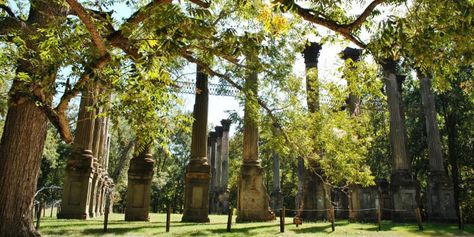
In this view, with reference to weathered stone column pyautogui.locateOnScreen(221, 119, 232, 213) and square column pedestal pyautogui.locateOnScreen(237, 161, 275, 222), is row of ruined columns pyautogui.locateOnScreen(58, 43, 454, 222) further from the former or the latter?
weathered stone column pyautogui.locateOnScreen(221, 119, 232, 213)

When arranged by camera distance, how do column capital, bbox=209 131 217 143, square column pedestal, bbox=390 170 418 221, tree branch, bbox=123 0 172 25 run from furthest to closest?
1. column capital, bbox=209 131 217 143
2. square column pedestal, bbox=390 170 418 221
3. tree branch, bbox=123 0 172 25

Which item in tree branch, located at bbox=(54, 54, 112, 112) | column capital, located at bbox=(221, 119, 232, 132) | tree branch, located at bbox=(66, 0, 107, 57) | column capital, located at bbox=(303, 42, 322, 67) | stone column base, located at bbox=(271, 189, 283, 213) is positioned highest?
column capital, located at bbox=(303, 42, 322, 67)

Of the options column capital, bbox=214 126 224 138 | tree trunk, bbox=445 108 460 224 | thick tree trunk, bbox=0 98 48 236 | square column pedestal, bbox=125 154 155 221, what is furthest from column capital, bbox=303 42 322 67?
column capital, bbox=214 126 224 138

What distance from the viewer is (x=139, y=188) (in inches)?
663

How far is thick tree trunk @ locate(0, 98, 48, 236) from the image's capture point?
7.11 metres

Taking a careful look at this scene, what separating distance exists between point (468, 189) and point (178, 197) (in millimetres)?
41860

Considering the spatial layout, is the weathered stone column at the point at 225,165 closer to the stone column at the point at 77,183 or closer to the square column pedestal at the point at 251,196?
the square column pedestal at the point at 251,196

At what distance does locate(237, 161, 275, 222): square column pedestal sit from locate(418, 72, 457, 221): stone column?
10.4 metres

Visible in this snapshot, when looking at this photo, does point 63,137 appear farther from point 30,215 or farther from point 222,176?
point 222,176

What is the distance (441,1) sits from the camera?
5395 mm

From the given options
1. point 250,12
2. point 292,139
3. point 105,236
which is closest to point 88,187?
point 105,236

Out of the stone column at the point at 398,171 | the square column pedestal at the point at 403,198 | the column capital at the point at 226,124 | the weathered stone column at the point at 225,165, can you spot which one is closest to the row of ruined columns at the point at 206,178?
the square column pedestal at the point at 403,198

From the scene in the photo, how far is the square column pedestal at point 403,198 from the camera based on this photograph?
66.5ft

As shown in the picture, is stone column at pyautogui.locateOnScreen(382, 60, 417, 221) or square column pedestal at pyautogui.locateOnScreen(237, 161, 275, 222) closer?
square column pedestal at pyautogui.locateOnScreen(237, 161, 275, 222)
